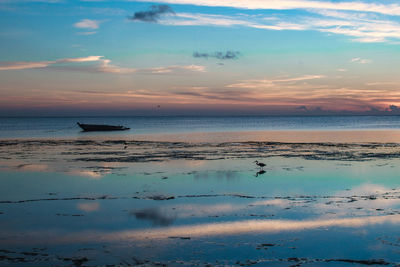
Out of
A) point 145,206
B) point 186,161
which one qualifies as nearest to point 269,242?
point 145,206

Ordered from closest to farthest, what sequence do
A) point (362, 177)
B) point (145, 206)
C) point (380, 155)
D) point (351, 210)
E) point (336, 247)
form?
point (336, 247), point (351, 210), point (145, 206), point (362, 177), point (380, 155)

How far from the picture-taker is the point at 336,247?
29.0ft

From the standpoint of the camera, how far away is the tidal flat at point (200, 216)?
27.3 ft

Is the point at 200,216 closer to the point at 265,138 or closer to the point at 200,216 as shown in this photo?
the point at 200,216

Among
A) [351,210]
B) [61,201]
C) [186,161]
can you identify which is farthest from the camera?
[186,161]

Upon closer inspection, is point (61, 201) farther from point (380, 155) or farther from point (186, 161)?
point (380, 155)

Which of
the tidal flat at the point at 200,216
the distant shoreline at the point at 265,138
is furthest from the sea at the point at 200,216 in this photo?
the distant shoreline at the point at 265,138

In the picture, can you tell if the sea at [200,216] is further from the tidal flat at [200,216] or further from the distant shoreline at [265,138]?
the distant shoreline at [265,138]

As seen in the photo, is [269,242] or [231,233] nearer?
[269,242]

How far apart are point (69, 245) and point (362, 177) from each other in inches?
570

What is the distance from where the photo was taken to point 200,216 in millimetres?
11422

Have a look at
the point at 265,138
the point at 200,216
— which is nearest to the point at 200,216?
the point at 200,216

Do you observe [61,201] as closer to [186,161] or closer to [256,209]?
[256,209]

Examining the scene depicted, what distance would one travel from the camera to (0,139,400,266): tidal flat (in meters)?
8.31
